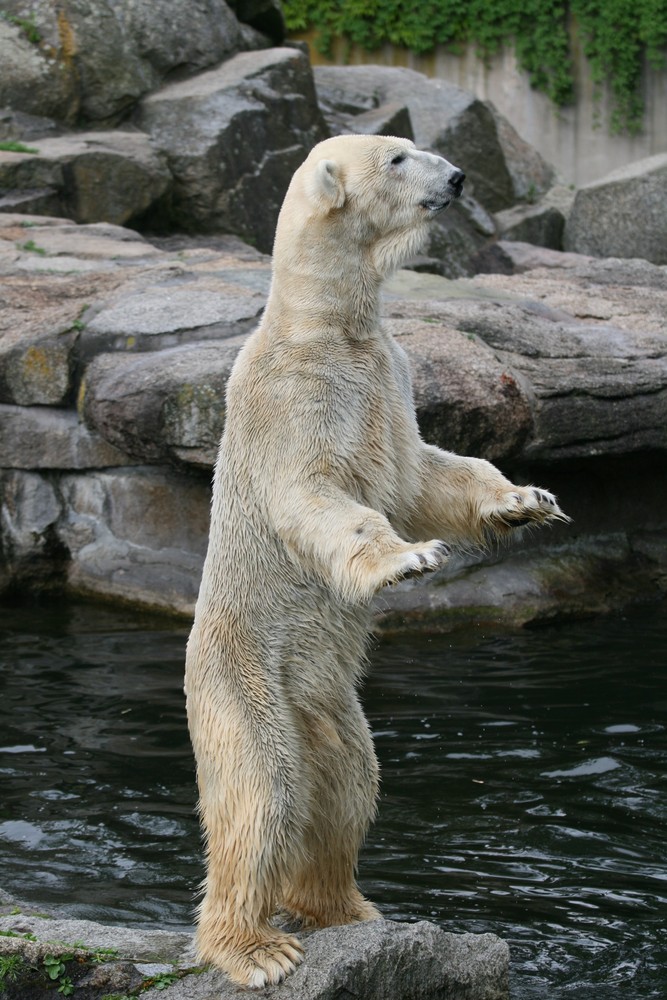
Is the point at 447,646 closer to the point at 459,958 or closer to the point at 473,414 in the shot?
the point at 473,414

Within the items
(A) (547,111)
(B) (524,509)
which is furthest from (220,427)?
(A) (547,111)

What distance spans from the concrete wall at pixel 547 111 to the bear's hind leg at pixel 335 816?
45.7ft

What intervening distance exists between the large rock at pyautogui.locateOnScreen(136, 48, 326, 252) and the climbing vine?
5.80 meters

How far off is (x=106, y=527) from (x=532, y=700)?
9.05ft

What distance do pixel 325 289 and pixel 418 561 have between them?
0.95 m

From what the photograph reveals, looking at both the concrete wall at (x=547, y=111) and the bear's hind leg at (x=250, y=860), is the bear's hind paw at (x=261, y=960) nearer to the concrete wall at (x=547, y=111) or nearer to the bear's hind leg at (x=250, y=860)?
the bear's hind leg at (x=250, y=860)

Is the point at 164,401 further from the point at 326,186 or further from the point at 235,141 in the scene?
the point at 235,141

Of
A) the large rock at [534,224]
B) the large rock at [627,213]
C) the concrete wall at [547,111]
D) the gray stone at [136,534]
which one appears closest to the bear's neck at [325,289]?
the gray stone at [136,534]

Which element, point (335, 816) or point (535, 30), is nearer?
point (335, 816)

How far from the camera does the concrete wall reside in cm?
1633

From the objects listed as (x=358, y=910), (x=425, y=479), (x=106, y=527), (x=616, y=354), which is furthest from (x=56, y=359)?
(x=358, y=910)

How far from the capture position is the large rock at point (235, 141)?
34.7 ft

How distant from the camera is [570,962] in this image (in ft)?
12.1

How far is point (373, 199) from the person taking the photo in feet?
11.9
